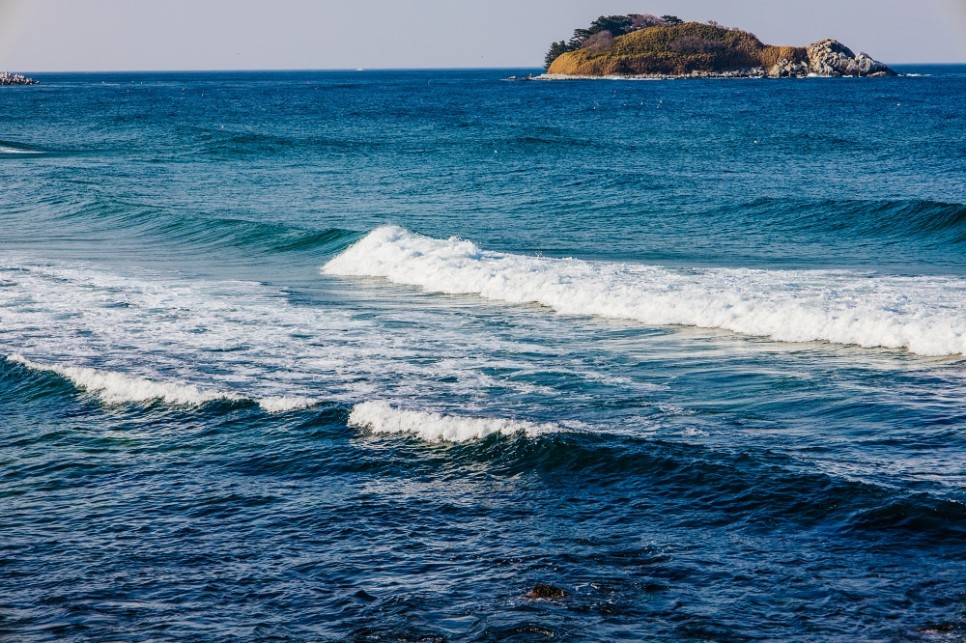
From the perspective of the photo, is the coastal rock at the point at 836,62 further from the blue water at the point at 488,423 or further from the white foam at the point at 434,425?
the white foam at the point at 434,425

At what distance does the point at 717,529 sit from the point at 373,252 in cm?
1654

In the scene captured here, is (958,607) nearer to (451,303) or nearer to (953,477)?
(953,477)

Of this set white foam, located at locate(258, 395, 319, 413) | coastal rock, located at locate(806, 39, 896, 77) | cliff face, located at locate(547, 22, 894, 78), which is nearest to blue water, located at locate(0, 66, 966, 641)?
white foam, located at locate(258, 395, 319, 413)

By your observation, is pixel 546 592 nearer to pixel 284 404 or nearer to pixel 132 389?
pixel 284 404

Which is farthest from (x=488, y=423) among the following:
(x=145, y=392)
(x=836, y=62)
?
(x=836, y=62)

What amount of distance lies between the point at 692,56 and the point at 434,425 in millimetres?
179243

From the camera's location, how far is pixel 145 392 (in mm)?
13500

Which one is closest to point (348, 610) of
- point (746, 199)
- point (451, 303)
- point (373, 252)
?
point (451, 303)

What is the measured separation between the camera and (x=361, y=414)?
12.2m

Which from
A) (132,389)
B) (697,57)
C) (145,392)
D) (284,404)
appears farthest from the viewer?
(697,57)

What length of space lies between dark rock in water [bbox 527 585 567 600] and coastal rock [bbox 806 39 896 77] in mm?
167886

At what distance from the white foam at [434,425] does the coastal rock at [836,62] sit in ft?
539

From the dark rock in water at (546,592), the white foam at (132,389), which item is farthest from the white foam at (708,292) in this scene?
the dark rock in water at (546,592)

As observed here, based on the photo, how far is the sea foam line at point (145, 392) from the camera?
12789 mm
